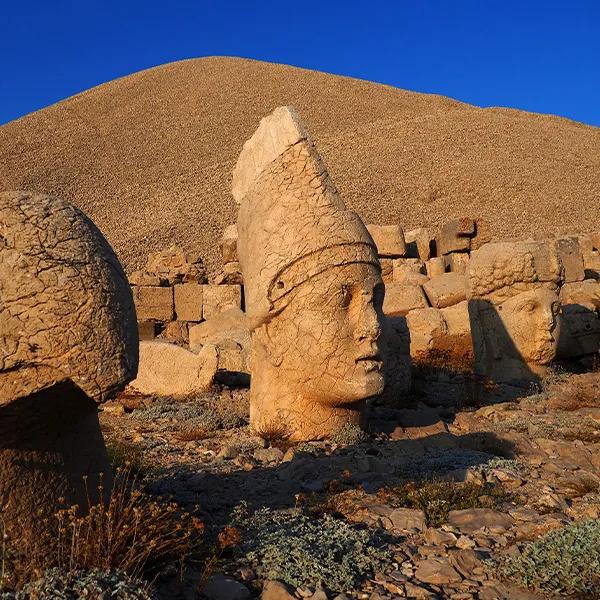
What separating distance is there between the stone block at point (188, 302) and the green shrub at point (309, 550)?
31.4 ft

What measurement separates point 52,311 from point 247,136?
132 feet

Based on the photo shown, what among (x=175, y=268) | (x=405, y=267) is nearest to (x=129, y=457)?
(x=175, y=268)

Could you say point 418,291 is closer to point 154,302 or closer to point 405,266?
point 405,266

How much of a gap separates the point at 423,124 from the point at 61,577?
41.0 m

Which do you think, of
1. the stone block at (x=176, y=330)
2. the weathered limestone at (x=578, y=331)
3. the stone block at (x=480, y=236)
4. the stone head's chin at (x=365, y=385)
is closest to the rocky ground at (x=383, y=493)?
the stone head's chin at (x=365, y=385)

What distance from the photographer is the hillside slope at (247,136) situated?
29828mm

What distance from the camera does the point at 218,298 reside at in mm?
12977

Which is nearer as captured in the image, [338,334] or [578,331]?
[338,334]

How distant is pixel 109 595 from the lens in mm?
2602

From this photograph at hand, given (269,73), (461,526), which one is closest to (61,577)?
(461,526)

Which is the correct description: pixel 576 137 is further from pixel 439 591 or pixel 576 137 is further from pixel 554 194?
pixel 439 591

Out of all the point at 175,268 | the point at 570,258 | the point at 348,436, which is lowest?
the point at 348,436

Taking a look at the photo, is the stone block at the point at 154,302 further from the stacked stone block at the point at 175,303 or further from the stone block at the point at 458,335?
the stone block at the point at 458,335

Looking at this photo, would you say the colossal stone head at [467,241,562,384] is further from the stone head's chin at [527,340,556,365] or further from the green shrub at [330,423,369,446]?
the green shrub at [330,423,369,446]
